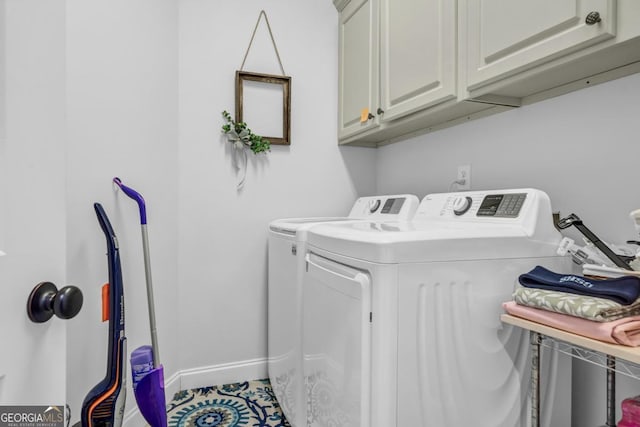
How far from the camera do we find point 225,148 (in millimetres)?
2137

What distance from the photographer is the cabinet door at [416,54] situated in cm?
142

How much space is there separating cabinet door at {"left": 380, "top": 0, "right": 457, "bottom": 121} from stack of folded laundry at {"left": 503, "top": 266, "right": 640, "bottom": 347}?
0.83m

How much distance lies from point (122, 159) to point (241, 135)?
→ 0.76 metres

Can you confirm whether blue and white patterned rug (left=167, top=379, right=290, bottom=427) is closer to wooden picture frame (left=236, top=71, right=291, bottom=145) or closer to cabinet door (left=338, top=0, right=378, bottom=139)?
wooden picture frame (left=236, top=71, right=291, bottom=145)

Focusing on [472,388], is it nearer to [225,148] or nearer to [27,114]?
[27,114]

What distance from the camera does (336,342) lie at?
1094 millimetres

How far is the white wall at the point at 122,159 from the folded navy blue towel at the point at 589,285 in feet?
4.76

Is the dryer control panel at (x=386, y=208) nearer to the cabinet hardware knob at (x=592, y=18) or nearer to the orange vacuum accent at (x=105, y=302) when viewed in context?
the cabinet hardware knob at (x=592, y=18)

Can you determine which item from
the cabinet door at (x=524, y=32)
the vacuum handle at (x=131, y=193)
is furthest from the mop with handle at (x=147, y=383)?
the cabinet door at (x=524, y=32)

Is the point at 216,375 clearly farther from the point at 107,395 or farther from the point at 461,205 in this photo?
the point at 461,205

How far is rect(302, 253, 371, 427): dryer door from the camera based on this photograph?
0.94 m

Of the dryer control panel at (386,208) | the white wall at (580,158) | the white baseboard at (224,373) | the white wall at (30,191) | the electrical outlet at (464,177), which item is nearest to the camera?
the white wall at (30,191)

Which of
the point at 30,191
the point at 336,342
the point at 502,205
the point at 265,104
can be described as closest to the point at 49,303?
A: the point at 30,191

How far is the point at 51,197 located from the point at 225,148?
164 cm
